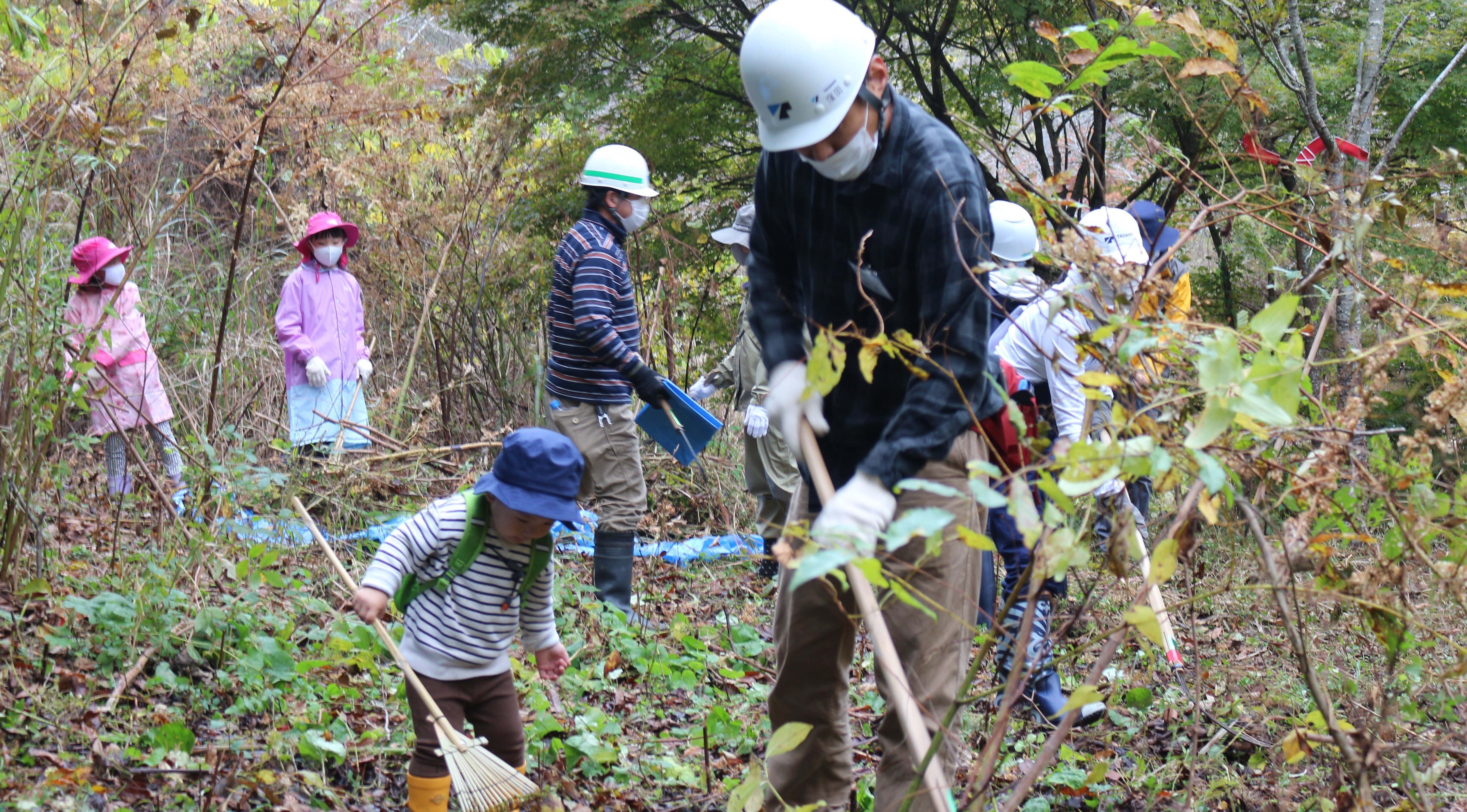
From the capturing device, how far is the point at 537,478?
9.89 ft

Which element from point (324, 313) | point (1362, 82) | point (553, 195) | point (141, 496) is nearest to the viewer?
point (141, 496)

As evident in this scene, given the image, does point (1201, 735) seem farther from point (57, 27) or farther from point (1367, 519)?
point (57, 27)

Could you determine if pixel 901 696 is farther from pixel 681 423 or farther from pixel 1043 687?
pixel 681 423

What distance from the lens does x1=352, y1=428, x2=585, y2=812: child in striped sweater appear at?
3025 mm

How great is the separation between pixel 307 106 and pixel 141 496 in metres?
3.00

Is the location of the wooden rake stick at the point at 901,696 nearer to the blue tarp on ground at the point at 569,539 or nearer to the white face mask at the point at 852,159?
the white face mask at the point at 852,159

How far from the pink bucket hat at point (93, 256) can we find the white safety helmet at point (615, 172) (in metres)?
2.47

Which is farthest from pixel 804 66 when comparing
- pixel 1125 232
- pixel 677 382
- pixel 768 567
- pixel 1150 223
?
pixel 677 382

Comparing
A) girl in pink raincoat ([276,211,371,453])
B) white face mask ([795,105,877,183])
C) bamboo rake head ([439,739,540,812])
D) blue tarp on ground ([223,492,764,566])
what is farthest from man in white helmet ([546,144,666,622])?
white face mask ([795,105,877,183])

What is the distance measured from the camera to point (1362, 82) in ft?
20.2

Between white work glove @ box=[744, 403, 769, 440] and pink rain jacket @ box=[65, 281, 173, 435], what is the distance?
9.57ft

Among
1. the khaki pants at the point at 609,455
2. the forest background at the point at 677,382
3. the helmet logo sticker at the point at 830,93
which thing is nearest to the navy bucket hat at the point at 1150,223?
the forest background at the point at 677,382

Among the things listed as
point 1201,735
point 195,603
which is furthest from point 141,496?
point 1201,735

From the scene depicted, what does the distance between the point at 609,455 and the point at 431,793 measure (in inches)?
101
